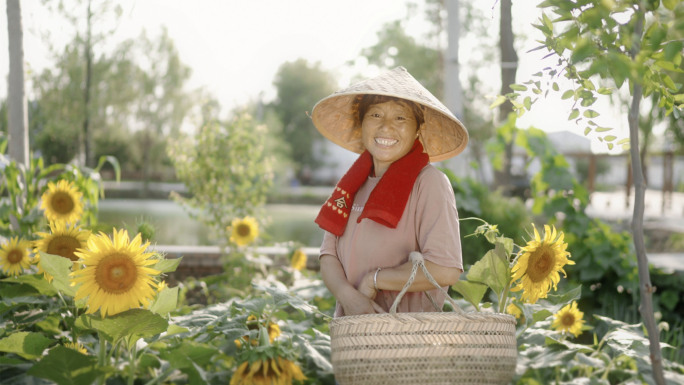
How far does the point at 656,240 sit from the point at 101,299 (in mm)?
10313

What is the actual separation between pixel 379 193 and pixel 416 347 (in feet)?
1.59

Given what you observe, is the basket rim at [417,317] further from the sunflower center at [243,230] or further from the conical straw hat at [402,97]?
the sunflower center at [243,230]

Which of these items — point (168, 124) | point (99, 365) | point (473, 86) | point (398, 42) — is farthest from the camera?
point (168, 124)

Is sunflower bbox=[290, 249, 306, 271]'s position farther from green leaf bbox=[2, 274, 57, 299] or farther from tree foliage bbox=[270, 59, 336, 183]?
tree foliage bbox=[270, 59, 336, 183]

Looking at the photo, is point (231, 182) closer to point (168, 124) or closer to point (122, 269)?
point (122, 269)

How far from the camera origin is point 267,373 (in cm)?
196

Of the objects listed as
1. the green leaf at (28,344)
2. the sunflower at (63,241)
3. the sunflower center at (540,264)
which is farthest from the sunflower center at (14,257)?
the sunflower center at (540,264)

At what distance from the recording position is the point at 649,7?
158 centimetres

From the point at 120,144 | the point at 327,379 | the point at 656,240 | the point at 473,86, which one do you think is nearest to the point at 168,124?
the point at 120,144

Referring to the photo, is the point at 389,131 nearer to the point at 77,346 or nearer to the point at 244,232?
the point at 77,346

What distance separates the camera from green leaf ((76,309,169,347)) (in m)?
1.78

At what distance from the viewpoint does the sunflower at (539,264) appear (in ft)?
6.98

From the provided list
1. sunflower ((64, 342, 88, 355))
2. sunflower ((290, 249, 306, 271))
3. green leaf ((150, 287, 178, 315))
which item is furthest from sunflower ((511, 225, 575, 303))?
sunflower ((290, 249, 306, 271))

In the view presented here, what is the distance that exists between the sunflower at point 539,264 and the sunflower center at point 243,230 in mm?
2630
